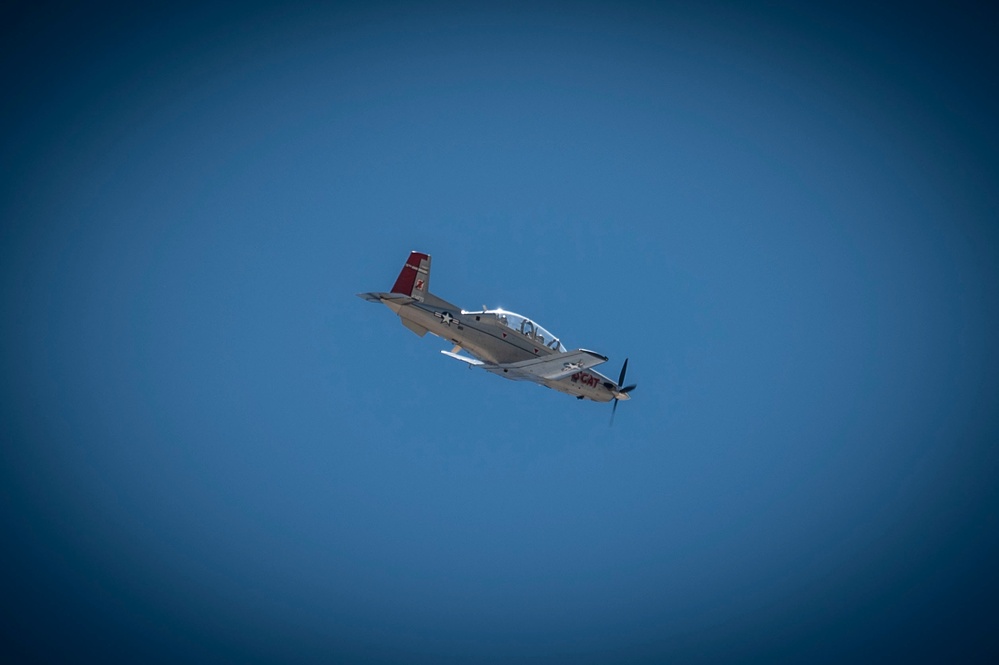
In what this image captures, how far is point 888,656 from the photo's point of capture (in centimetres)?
11969

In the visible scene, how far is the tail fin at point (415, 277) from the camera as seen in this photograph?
4047 cm

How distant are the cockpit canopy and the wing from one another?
91cm

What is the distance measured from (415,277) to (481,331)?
3559 millimetres

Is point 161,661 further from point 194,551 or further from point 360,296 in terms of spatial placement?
point 360,296

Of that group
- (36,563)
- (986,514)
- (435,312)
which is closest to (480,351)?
(435,312)

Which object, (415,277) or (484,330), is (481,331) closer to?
(484,330)

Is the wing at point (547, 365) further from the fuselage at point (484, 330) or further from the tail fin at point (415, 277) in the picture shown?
the tail fin at point (415, 277)

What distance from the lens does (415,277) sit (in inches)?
1599

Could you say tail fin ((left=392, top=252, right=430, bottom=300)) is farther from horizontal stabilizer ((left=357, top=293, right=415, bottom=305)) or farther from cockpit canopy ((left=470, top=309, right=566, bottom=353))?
cockpit canopy ((left=470, top=309, right=566, bottom=353))

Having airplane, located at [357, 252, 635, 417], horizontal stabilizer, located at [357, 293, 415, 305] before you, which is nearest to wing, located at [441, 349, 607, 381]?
airplane, located at [357, 252, 635, 417]

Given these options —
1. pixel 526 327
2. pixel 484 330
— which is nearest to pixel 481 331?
pixel 484 330

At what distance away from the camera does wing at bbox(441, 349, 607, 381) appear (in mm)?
39438

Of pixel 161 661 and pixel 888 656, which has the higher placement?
Result: pixel 888 656

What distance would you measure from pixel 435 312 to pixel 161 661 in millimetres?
86706
